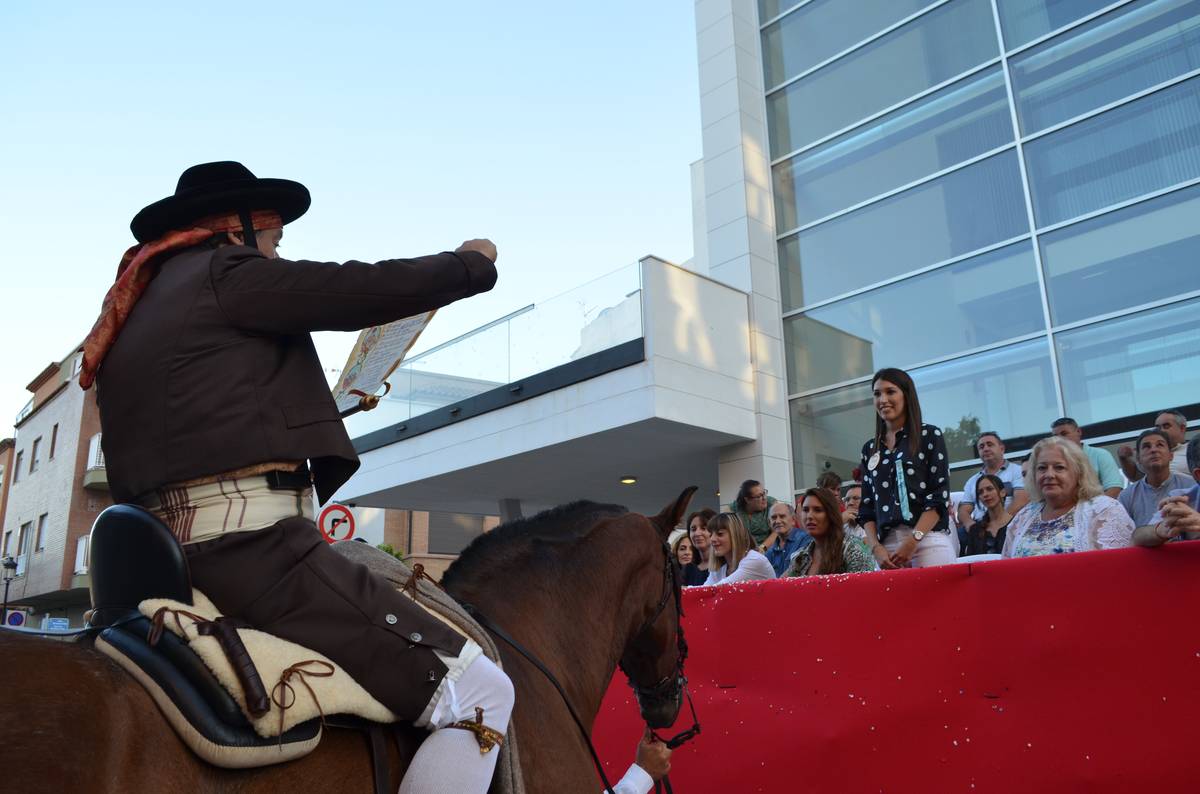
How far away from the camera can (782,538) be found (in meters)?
7.77

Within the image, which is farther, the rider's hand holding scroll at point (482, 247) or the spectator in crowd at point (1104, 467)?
the spectator in crowd at point (1104, 467)

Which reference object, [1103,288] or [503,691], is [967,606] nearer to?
[503,691]

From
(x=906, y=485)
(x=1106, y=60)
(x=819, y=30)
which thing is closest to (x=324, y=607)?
(x=906, y=485)

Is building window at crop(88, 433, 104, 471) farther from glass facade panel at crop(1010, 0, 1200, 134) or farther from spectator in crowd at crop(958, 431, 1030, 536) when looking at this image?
spectator in crowd at crop(958, 431, 1030, 536)

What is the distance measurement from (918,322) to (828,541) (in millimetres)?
9081

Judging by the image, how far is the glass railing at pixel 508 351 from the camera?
1396 centimetres

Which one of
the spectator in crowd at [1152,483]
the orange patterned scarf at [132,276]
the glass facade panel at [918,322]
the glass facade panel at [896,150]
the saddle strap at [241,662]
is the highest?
the glass facade panel at [896,150]

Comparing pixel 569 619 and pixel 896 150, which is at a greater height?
pixel 896 150

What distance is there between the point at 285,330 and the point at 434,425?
14443 millimetres

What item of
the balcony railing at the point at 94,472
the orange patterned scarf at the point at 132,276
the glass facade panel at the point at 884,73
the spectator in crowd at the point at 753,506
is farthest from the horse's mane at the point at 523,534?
the balcony railing at the point at 94,472

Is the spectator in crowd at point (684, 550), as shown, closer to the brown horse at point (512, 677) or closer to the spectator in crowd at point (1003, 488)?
the spectator in crowd at point (1003, 488)

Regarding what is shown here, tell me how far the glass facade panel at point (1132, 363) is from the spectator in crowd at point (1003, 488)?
3.94m

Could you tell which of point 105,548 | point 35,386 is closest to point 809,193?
point 105,548

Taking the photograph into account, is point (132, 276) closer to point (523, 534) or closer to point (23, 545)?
point (523, 534)
